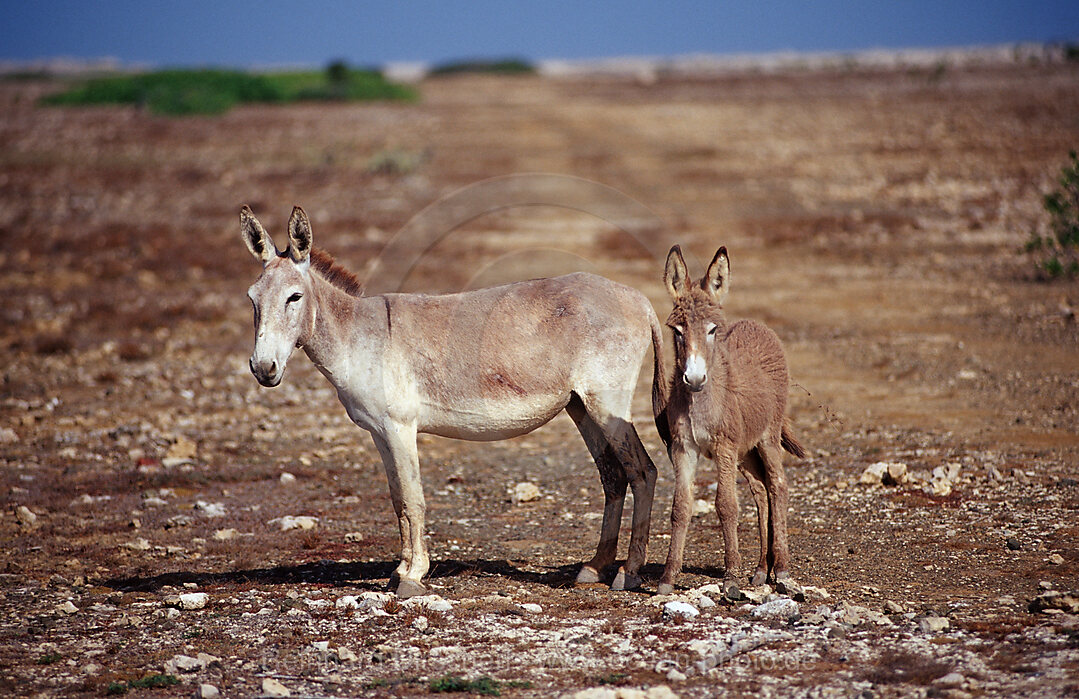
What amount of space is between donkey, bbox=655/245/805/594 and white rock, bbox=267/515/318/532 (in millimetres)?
3855

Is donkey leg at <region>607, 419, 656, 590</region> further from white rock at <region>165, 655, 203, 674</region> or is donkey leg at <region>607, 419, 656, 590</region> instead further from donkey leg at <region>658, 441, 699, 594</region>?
white rock at <region>165, 655, 203, 674</region>

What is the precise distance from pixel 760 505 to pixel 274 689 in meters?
3.99

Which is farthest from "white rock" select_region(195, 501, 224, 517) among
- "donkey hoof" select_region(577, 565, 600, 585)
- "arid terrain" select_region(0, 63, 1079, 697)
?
"donkey hoof" select_region(577, 565, 600, 585)

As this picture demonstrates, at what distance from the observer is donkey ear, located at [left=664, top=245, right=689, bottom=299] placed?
7078 millimetres

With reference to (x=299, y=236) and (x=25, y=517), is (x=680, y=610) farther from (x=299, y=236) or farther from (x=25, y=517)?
(x=25, y=517)

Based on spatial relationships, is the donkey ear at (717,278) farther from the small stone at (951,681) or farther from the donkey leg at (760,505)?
the small stone at (951,681)

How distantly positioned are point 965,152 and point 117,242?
27.6 metres

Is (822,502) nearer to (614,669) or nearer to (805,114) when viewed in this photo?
(614,669)

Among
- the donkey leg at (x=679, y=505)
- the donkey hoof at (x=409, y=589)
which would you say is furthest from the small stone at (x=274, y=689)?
the donkey leg at (x=679, y=505)

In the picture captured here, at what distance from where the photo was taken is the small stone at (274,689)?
5980mm

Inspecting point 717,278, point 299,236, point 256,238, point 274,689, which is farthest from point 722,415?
point 256,238

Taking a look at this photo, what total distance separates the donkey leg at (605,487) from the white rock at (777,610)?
1.46 m

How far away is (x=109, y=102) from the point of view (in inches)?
2749

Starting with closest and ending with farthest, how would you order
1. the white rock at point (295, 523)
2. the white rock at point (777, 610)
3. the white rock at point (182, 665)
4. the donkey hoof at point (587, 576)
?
the white rock at point (182, 665) < the white rock at point (777, 610) < the donkey hoof at point (587, 576) < the white rock at point (295, 523)
